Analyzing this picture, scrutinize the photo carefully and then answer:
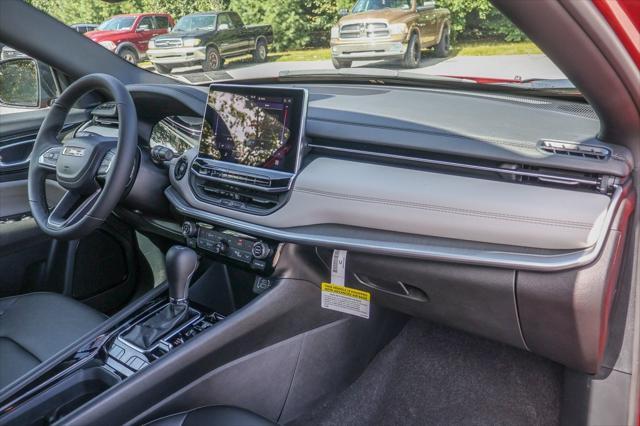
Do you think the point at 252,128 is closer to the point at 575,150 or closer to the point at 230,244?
the point at 230,244

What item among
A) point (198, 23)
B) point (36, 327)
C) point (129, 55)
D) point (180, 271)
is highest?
point (198, 23)

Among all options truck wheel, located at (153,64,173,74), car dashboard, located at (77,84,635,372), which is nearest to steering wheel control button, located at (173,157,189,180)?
car dashboard, located at (77,84,635,372)

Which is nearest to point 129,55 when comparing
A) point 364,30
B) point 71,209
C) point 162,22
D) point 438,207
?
point 162,22

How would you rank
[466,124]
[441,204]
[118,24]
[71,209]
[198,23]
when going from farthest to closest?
[118,24], [198,23], [71,209], [466,124], [441,204]

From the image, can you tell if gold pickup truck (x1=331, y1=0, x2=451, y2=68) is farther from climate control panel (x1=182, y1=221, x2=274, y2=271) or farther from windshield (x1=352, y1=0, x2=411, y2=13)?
climate control panel (x1=182, y1=221, x2=274, y2=271)

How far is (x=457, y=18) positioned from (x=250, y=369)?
4.44 feet

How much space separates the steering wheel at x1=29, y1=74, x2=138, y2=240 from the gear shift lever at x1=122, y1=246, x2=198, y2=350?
0.27 meters

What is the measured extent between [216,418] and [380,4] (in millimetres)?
1578

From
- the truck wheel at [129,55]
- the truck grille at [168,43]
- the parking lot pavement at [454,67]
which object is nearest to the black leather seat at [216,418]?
the parking lot pavement at [454,67]

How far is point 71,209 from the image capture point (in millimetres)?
1929

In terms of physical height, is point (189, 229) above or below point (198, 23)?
below

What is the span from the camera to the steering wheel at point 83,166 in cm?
174

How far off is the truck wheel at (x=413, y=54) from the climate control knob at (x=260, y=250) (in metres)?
0.90

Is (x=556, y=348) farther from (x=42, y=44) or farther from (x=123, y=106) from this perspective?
(x=42, y=44)
